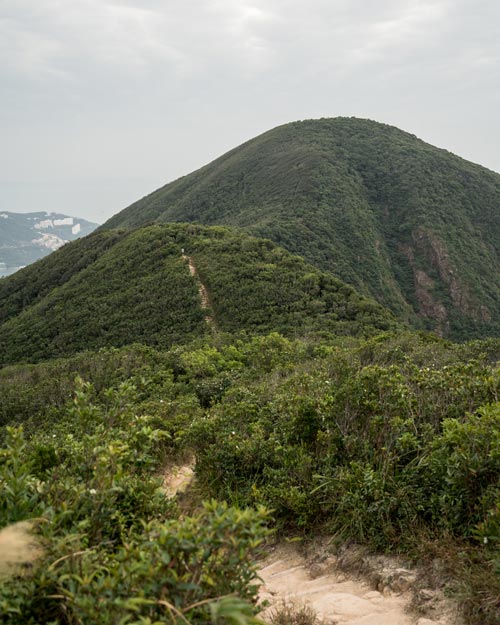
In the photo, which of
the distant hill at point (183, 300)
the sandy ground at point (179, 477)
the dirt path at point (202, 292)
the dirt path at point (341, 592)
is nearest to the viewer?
the dirt path at point (341, 592)

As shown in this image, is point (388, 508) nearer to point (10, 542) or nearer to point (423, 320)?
point (10, 542)

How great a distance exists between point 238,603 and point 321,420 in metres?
3.88

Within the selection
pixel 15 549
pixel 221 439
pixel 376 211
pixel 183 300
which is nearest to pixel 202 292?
pixel 183 300

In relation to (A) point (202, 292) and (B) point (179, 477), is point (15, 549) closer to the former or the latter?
(B) point (179, 477)

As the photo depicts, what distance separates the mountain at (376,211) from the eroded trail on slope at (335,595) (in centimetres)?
4982

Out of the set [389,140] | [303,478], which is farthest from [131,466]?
[389,140]

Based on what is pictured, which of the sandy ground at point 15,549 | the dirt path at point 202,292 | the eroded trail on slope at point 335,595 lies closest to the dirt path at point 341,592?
the eroded trail on slope at point 335,595

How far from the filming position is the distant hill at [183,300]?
2870cm

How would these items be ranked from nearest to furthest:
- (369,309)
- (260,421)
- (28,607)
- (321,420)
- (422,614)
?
(28,607)
(422,614)
(321,420)
(260,421)
(369,309)

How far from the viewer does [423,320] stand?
192 ft

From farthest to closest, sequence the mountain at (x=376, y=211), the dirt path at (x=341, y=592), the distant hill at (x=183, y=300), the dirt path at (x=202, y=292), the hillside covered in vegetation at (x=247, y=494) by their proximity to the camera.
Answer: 1. the mountain at (x=376, y=211)
2. the dirt path at (x=202, y=292)
3. the distant hill at (x=183, y=300)
4. the dirt path at (x=341, y=592)
5. the hillside covered in vegetation at (x=247, y=494)

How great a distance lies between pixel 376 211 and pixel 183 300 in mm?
52382

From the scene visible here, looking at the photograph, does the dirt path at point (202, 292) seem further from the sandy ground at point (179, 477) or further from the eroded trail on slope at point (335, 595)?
the eroded trail on slope at point (335, 595)

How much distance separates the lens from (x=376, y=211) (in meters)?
75.7
